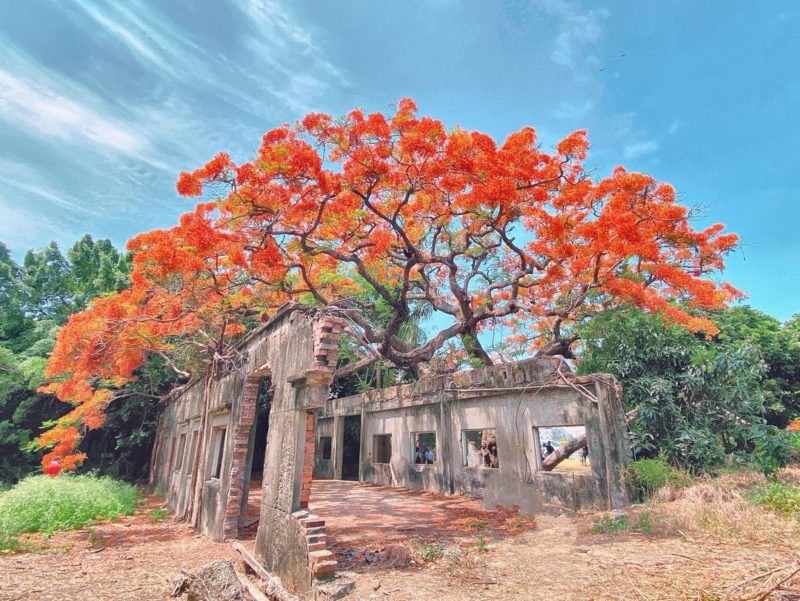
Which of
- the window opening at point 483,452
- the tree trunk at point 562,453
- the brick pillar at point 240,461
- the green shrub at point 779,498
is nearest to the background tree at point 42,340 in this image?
the brick pillar at point 240,461

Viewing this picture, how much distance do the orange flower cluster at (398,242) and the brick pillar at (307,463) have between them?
133 inches

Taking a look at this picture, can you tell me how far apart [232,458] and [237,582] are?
2.66 metres

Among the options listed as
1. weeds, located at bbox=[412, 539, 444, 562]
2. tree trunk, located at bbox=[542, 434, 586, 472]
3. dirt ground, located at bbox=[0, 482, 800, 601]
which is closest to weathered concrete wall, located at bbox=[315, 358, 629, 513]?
dirt ground, located at bbox=[0, 482, 800, 601]

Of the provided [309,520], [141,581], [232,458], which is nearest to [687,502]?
[309,520]

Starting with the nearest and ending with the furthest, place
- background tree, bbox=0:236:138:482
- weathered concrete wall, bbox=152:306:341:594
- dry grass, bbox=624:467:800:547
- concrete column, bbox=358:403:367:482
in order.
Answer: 1. dry grass, bbox=624:467:800:547
2. weathered concrete wall, bbox=152:306:341:594
3. concrete column, bbox=358:403:367:482
4. background tree, bbox=0:236:138:482

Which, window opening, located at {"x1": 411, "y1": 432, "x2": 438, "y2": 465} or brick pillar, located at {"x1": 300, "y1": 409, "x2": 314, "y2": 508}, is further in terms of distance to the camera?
window opening, located at {"x1": 411, "y1": 432, "x2": 438, "y2": 465}

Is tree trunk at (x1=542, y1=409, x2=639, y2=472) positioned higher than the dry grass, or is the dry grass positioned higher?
tree trunk at (x1=542, y1=409, x2=639, y2=472)

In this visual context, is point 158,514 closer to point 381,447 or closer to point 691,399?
point 381,447

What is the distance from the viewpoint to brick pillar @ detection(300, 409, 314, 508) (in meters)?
5.10

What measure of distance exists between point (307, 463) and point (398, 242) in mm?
6324

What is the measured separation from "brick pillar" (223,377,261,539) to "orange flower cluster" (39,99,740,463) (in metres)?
2.24

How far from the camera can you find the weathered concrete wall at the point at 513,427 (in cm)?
704

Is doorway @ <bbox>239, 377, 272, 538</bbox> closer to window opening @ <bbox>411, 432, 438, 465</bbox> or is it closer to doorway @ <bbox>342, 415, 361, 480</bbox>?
doorway @ <bbox>342, 415, 361, 480</bbox>

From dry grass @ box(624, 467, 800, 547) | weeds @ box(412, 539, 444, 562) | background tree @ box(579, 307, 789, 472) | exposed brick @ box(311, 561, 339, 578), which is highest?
background tree @ box(579, 307, 789, 472)
